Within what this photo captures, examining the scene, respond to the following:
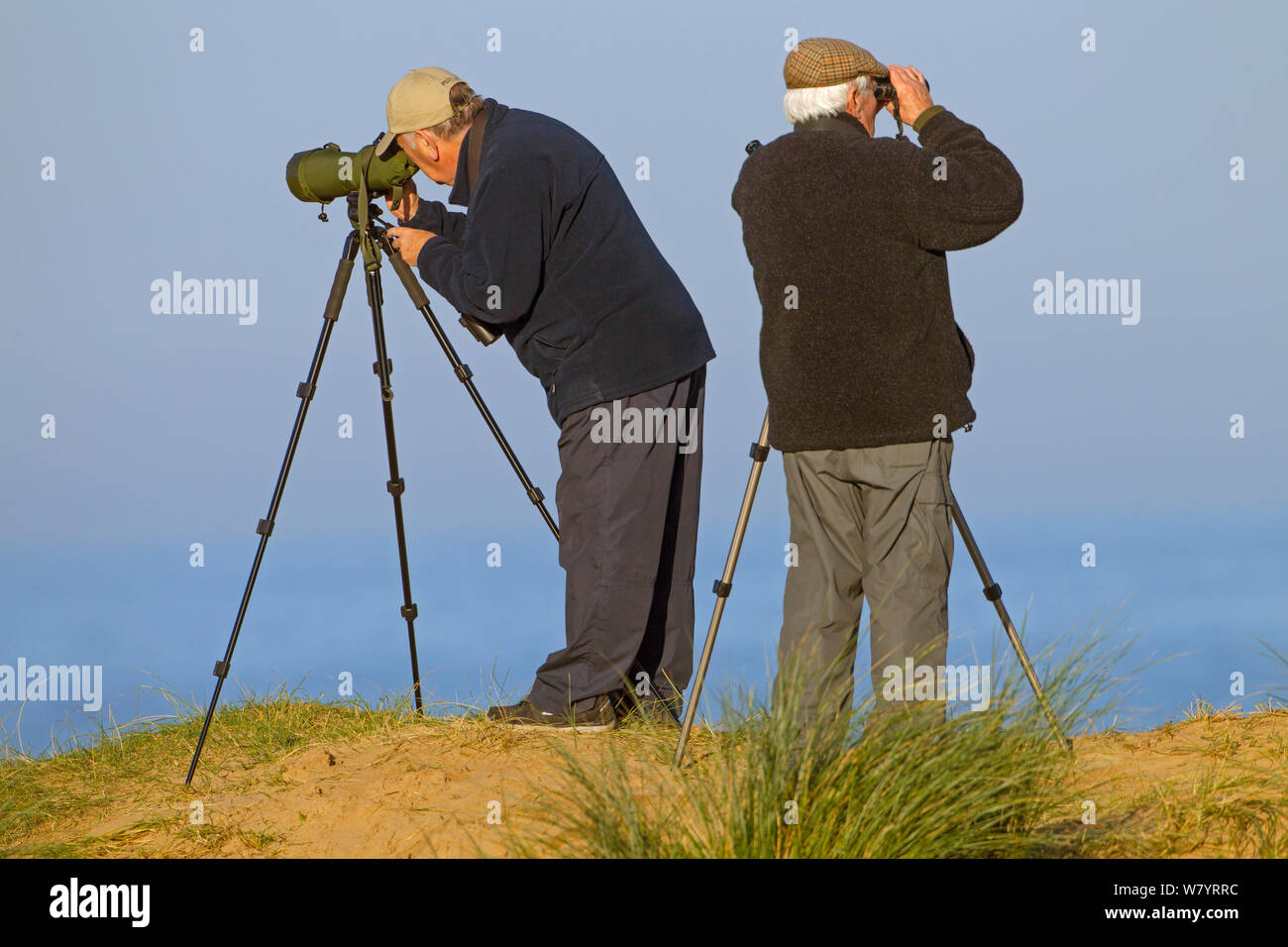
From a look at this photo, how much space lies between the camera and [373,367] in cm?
564

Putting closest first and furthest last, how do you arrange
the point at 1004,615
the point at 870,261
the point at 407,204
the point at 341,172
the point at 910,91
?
the point at 870,261, the point at 910,91, the point at 1004,615, the point at 341,172, the point at 407,204

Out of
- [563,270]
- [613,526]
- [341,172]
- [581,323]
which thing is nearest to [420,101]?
[341,172]

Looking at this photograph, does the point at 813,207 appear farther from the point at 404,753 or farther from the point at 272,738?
the point at 272,738

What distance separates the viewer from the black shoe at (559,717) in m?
5.21

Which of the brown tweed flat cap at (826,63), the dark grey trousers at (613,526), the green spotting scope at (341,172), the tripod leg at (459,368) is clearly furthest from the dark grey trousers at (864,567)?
the green spotting scope at (341,172)

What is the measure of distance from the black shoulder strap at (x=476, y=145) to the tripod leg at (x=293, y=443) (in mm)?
598

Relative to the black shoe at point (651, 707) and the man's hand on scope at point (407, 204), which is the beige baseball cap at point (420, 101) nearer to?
the man's hand on scope at point (407, 204)

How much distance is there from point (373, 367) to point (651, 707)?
1.84 metres

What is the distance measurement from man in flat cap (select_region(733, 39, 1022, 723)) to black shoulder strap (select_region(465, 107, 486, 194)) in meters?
1.49

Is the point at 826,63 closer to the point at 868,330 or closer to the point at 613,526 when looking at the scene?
the point at 868,330

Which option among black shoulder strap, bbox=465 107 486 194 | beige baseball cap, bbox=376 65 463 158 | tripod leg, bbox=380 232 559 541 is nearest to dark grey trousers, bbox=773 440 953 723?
tripod leg, bbox=380 232 559 541

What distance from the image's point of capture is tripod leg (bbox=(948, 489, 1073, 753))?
4078mm

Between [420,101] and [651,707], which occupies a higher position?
[420,101]

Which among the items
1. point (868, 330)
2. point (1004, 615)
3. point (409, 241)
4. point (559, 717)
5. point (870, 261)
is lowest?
point (559, 717)
